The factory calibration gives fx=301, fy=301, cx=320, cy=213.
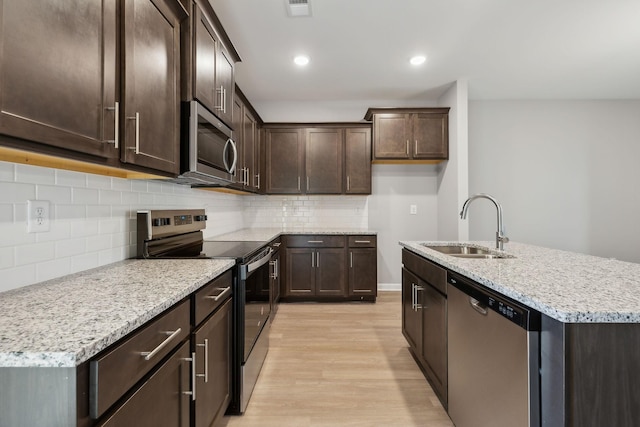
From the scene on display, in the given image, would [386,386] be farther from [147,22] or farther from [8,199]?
[147,22]

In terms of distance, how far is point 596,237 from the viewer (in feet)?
13.5

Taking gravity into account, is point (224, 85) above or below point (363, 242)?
above

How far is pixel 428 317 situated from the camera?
6.23 ft

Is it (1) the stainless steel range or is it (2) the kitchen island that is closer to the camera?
(2) the kitchen island

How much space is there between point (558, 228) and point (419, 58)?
3072 millimetres

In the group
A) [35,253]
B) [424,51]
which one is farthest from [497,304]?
[424,51]

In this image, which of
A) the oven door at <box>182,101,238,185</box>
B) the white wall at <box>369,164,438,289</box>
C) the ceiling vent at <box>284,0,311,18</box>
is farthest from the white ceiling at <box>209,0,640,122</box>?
the oven door at <box>182,101,238,185</box>

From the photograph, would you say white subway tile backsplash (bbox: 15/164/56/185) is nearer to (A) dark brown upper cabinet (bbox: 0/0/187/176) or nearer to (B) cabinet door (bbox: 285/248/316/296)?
(A) dark brown upper cabinet (bbox: 0/0/187/176)

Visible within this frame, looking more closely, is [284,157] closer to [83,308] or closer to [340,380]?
[340,380]

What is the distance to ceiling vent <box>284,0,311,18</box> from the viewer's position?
219 cm

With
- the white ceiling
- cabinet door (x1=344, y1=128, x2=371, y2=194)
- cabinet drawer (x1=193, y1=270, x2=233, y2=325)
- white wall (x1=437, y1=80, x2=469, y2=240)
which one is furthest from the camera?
cabinet door (x1=344, y1=128, x2=371, y2=194)

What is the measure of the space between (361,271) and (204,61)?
2.73m

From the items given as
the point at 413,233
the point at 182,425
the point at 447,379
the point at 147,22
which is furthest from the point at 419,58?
the point at 182,425

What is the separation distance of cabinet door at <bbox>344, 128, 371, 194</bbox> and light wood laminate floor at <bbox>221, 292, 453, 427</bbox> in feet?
5.41
